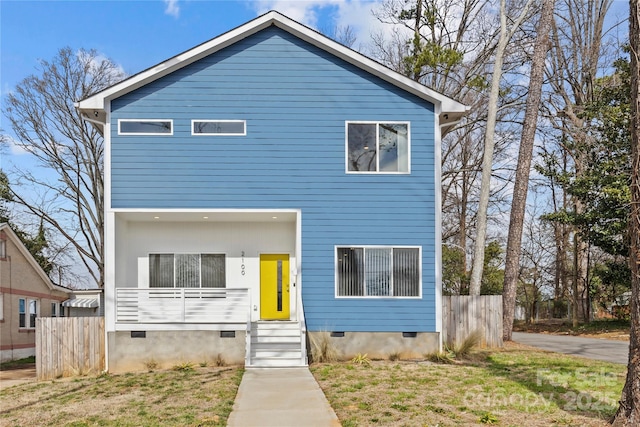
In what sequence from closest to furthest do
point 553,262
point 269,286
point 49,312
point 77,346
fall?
1. point 77,346
2. point 269,286
3. point 49,312
4. point 553,262

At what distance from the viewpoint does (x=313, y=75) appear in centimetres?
1591

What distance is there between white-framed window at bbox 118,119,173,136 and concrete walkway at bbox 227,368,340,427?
6436 millimetres

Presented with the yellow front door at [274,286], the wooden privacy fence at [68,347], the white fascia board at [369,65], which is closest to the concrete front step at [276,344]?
the yellow front door at [274,286]

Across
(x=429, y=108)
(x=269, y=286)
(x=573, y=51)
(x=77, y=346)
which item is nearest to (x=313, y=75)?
(x=429, y=108)

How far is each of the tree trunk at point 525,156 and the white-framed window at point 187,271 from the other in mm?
9679

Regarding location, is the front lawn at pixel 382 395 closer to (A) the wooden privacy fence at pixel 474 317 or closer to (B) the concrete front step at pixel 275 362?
(B) the concrete front step at pixel 275 362

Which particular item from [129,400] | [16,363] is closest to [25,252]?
[16,363]

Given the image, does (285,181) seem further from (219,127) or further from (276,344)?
(276,344)

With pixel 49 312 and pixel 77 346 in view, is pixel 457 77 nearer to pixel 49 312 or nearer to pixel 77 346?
pixel 77 346

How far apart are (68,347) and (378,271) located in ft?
25.0

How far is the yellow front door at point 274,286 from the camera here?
16.8 metres

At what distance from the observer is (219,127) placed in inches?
618

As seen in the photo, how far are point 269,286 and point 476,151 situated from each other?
19167 mm

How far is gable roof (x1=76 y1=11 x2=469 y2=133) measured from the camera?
15281 millimetres
